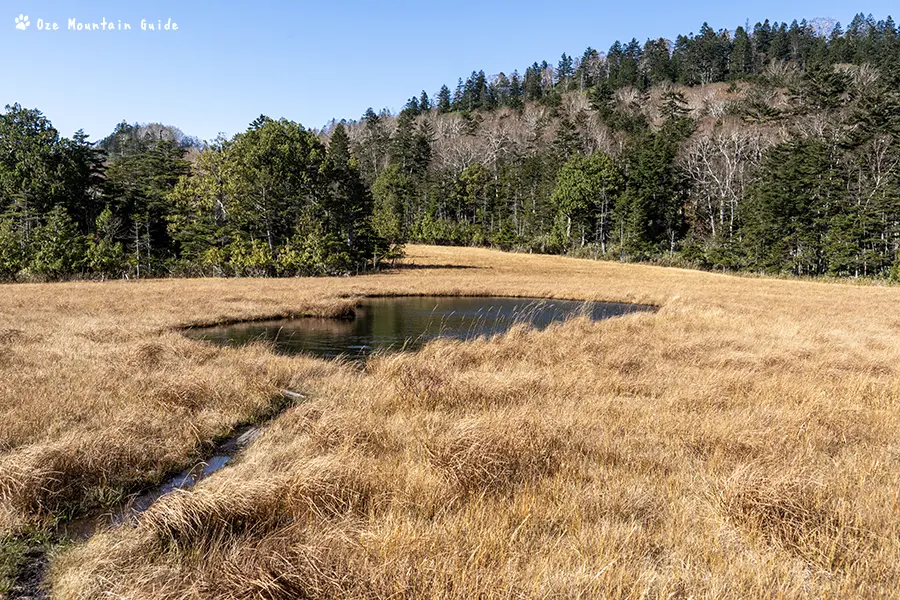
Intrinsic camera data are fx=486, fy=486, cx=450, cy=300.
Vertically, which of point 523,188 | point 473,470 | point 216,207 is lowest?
point 473,470

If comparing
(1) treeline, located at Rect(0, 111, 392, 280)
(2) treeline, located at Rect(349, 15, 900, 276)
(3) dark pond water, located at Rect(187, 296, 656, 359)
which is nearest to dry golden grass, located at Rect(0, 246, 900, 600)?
(3) dark pond water, located at Rect(187, 296, 656, 359)

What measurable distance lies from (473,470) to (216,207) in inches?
1859

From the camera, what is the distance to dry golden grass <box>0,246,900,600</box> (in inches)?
138

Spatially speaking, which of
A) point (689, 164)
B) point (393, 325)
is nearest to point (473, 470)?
point (393, 325)

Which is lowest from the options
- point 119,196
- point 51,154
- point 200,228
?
point 200,228

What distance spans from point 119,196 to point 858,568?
59847 mm

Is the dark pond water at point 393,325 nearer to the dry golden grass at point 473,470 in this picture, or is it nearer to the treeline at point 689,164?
the dry golden grass at point 473,470

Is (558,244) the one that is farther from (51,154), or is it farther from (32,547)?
(32,547)

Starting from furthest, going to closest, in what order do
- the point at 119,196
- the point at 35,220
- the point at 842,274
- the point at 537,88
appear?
the point at 537,88
the point at 119,196
the point at 842,274
the point at 35,220

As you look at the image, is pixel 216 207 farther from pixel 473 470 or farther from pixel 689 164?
pixel 689 164

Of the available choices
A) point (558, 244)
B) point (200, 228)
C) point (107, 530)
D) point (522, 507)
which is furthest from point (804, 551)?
point (558, 244)

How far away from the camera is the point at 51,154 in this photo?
44.0 metres

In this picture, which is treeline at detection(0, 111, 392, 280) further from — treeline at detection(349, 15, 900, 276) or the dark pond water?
the dark pond water

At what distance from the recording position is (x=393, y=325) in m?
21.7
